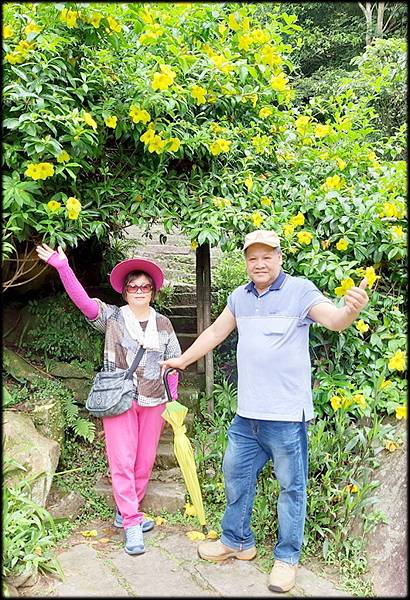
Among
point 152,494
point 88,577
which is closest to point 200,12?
point 152,494

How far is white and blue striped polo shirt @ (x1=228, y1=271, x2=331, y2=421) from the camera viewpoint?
7.57 ft

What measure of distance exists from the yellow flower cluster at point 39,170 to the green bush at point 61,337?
→ 1615 mm

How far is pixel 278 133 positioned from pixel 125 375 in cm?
200

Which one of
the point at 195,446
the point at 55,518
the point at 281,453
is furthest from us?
the point at 195,446

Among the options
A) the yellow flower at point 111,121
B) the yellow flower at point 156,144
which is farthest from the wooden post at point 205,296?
the yellow flower at point 111,121

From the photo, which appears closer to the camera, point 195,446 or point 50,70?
point 50,70

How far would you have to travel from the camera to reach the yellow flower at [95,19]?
264 cm

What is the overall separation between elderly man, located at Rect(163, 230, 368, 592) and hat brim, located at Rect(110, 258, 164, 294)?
60 cm

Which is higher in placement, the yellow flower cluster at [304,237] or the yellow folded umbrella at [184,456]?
the yellow flower cluster at [304,237]

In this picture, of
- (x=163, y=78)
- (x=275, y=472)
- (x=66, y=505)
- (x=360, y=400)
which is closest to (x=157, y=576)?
(x=275, y=472)

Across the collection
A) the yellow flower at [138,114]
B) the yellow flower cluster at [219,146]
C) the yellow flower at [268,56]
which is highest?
the yellow flower at [268,56]

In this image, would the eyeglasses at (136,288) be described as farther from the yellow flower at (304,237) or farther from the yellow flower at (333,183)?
the yellow flower at (333,183)

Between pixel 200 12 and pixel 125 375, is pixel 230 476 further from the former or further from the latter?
pixel 200 12

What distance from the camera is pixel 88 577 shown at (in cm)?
249
